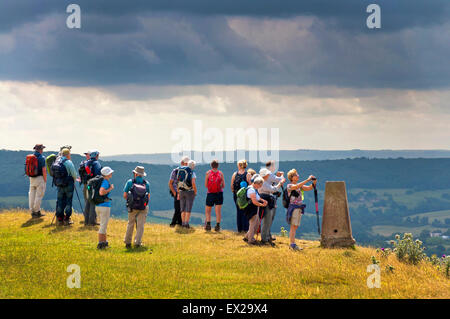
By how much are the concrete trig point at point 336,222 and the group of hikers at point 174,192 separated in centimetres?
100

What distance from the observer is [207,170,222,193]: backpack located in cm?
2230

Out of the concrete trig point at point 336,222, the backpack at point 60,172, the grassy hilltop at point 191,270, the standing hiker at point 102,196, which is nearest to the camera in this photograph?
the grassy hilltop at point 191,270

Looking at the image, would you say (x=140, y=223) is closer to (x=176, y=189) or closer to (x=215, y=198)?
(x=176, y=189)

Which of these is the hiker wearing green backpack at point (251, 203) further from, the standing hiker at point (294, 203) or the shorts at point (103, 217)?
the shorts at point (103, 217)

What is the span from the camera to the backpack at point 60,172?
840 inches

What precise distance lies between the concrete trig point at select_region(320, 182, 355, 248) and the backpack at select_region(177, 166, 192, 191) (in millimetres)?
5330

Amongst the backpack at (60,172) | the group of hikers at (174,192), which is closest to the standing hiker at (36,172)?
the group of hikers at (174,192)

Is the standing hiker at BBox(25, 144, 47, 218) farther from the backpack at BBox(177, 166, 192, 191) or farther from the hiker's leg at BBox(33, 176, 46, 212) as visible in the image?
the backpack at BBox(177, 166, 192, 191)

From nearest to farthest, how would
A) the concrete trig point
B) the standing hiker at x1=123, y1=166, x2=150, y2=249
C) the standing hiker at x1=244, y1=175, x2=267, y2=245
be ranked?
the standing hiker at x1=123, y1=166, x2=150, y2=249 → the standing hiker at x1=244, y1=175, x2=267, y2=245 → the concrete trig point

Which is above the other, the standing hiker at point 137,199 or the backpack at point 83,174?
the backpack at point 83,174

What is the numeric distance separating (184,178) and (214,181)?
3.86ft

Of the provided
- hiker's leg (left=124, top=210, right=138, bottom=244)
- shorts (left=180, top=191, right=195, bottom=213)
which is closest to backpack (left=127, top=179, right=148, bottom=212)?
hiker's leg (left=124, top=210, right=138, bottom=244)

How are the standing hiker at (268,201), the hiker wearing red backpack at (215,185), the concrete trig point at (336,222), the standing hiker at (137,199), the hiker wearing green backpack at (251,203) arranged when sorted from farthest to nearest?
the hiker wearing red backpack at (215,185) → the concrete trig point at (336,222) → the standing hiker at (268,201) → the hiker wearing green backpack at (251,203) → the standing hiker at (137,199)
